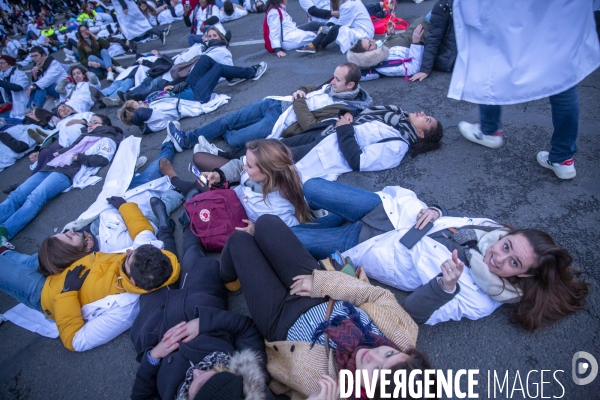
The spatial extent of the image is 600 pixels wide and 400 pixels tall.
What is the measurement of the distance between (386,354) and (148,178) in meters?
3.09

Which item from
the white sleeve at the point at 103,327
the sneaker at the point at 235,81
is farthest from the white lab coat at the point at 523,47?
the sneaker at the point at 235,81

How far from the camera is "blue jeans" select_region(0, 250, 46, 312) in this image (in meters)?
2.50

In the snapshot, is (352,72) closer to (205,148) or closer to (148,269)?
(205,148)

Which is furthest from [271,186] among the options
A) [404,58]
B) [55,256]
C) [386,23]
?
[386,23]

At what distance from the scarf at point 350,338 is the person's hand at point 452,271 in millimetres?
427

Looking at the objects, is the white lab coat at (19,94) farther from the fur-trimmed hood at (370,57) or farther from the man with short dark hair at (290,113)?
the fur-trimmed hood at (370,57)

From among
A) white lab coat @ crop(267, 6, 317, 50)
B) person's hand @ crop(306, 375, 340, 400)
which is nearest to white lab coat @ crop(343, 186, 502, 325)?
person's hand @ crop(306, 375, 340, 400)

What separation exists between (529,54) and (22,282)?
3.96 m

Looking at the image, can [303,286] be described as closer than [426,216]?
Yes

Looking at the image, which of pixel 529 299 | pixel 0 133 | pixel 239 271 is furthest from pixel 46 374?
pixel 0 133

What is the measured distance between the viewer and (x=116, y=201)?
2.99m

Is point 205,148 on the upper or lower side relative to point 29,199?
upper

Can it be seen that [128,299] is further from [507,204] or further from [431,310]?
[507,204]

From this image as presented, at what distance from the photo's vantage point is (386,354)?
131cm
